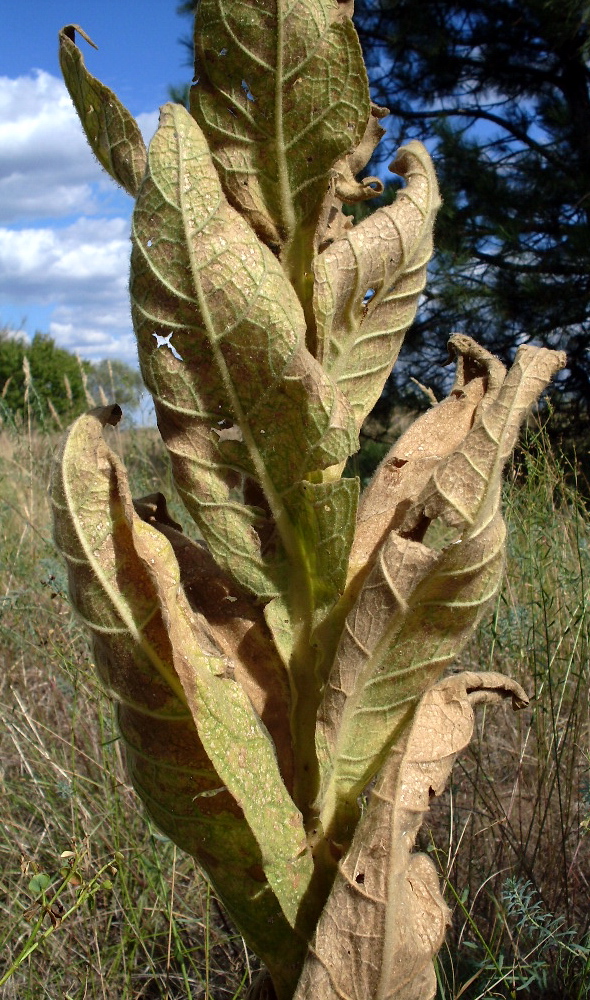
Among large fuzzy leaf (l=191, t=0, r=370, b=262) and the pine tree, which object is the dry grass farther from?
the pine tree

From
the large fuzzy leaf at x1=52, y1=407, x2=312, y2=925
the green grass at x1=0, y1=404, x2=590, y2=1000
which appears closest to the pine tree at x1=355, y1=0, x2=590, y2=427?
Answer: the green grass at x1=0, y1=404, x2=590, y2=1000

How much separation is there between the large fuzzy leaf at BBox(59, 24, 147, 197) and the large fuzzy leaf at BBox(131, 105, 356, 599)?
0.08 meters

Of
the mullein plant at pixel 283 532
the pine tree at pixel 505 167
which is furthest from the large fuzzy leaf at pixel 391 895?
Answer: the pine tree at pixel 505 167

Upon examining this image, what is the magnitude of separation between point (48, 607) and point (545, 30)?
5.06m

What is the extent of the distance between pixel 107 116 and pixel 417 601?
2.11ft

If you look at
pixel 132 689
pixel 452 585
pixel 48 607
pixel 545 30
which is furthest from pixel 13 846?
pixel 545 30

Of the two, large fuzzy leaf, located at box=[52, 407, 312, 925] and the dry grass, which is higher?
large fuzzy leaf, located at box=[52, 407, 312, 925]

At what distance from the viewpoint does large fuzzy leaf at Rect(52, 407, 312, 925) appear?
2.68ft

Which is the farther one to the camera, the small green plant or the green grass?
the green grass

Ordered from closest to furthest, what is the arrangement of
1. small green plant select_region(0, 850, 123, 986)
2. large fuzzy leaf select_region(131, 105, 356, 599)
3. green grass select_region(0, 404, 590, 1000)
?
large fuzzy leaf select_region(131, 105, 356, 599), small green plant select_region(0, 850, 123, 986), green grass select_region(0, 404, 590, 1000)

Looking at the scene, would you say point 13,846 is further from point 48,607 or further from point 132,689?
point 132,689

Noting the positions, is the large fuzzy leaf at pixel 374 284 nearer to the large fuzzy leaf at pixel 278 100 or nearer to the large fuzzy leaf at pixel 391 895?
the large fuzzy leaf at pixel 278 100

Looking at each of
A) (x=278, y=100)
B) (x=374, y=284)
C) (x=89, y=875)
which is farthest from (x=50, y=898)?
(x=278, y=100)

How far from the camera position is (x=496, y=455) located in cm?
86
